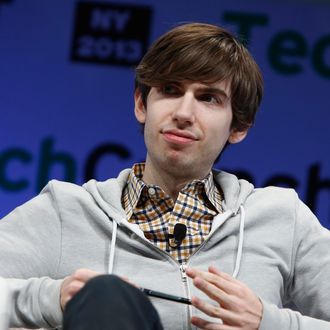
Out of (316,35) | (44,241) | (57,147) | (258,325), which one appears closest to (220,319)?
(258,325)

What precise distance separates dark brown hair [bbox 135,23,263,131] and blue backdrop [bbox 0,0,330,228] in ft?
3.85

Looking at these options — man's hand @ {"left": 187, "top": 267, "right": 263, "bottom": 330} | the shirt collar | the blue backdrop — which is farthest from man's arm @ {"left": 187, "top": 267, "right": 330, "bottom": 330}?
the blue backdrop

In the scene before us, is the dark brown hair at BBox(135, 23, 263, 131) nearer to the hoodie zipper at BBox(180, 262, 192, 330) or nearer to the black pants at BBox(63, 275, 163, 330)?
the hoodie zipper at BBox(180, 262, 192, 330)

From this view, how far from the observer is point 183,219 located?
6.44ft

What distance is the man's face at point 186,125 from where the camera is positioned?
6.34ft

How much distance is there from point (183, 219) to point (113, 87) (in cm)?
137

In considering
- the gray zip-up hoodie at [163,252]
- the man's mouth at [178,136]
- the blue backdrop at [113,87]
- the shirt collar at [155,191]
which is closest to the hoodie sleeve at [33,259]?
the gray zip-up hoodie at [163,252]

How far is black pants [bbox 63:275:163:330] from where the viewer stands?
4.50ft

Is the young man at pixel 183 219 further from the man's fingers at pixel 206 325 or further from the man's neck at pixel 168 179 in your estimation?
the man's fingers at pixel 206 325

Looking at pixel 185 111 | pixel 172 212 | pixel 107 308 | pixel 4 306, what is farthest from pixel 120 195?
pixel 107 308

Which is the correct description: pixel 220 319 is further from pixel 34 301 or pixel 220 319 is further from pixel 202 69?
pixel 202 69

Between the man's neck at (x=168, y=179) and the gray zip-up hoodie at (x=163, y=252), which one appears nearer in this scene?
the gray zip-up hoodie at (x=163, y=252)

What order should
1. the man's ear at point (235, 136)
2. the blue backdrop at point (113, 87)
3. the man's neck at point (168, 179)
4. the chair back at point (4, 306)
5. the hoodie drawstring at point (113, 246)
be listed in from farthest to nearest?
the blue backdrop at point (113, 87) → the man's ear at point (235, 136) → the man's neck at point (168, 179) → the hoodie drawstring at point (113, 246) → the chair back at point (4, 306)

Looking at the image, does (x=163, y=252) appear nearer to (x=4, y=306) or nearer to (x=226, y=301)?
(x=226, y=301)
